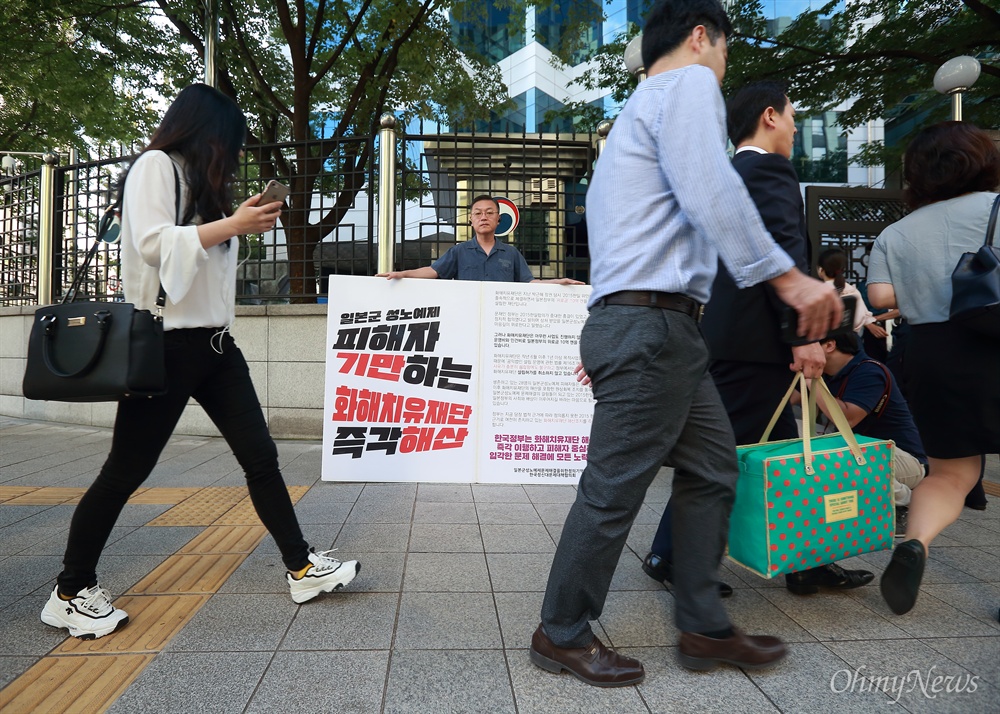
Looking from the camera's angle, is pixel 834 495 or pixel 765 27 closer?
pixel 834 495

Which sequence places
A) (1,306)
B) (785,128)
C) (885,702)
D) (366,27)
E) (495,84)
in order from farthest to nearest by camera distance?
(495,84), (366,27), (1,306), (785,128), (885,702)

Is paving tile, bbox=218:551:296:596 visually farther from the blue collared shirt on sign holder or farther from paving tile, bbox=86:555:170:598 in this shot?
the blue collared shirt on sign holder

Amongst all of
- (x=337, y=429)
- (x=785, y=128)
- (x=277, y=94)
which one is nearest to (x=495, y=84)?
(x=277, y=94)

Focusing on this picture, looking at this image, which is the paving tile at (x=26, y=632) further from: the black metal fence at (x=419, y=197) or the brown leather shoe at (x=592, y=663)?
the black metal fence at (x=419, y=197)

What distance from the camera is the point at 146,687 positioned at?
1855 mm

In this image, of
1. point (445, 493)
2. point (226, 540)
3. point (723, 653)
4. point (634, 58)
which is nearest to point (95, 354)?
point (226, 540)

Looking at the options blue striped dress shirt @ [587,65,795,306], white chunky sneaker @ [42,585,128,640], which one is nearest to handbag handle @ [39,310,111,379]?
white chunky sneaker @ [42,585,128,640]

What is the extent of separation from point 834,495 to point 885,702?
0.63 m

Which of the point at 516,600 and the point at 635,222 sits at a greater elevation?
the point at 635,222

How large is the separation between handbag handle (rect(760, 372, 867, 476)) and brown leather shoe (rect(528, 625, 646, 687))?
87 centimetres

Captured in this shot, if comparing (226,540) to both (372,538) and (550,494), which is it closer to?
(372,538)

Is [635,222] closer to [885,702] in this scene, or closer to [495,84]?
[885,702]

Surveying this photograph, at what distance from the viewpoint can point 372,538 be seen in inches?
128

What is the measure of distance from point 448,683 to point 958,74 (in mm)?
6996
